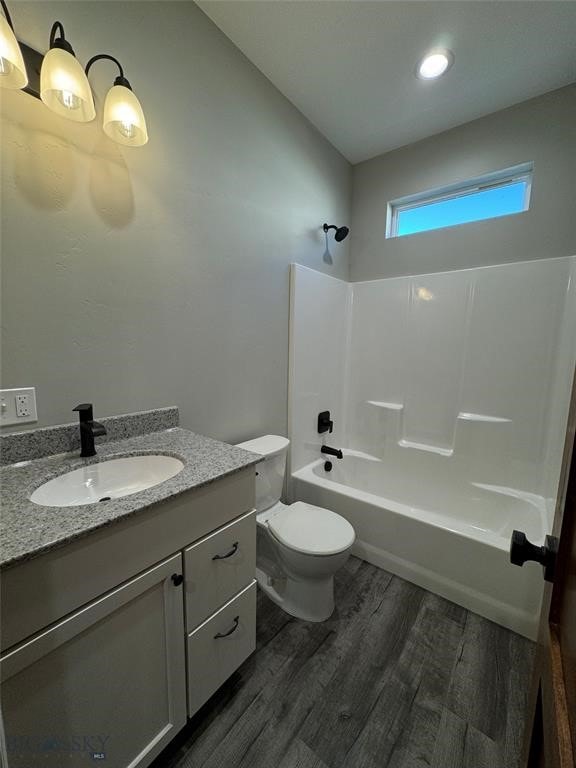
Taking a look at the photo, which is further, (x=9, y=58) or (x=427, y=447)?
(x=427, y=447)

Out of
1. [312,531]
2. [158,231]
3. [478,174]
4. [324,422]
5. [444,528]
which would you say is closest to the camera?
[158,231]

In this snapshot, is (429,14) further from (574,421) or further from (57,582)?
(57,582)

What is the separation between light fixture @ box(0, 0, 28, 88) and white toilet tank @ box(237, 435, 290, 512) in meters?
1.48

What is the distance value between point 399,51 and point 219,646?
2700 mm

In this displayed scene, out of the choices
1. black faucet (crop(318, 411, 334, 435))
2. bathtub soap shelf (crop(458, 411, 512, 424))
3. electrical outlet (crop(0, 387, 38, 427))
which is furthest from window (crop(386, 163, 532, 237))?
electrical outlet (crop(0, 387, 38, 427))

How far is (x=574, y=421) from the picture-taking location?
547 millimetres

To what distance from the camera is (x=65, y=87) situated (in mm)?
871

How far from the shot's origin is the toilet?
137cm

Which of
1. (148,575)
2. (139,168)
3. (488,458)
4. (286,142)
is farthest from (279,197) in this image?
(488,458)

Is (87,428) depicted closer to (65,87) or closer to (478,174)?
(65,87)

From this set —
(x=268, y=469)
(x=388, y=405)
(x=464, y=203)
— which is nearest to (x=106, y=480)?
(x=268, y=469)

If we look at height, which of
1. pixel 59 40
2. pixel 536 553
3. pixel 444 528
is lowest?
pixel 444 528

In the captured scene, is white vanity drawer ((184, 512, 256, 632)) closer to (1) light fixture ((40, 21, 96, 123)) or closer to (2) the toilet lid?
(2) the toilet lid

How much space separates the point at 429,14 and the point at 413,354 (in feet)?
5.62
